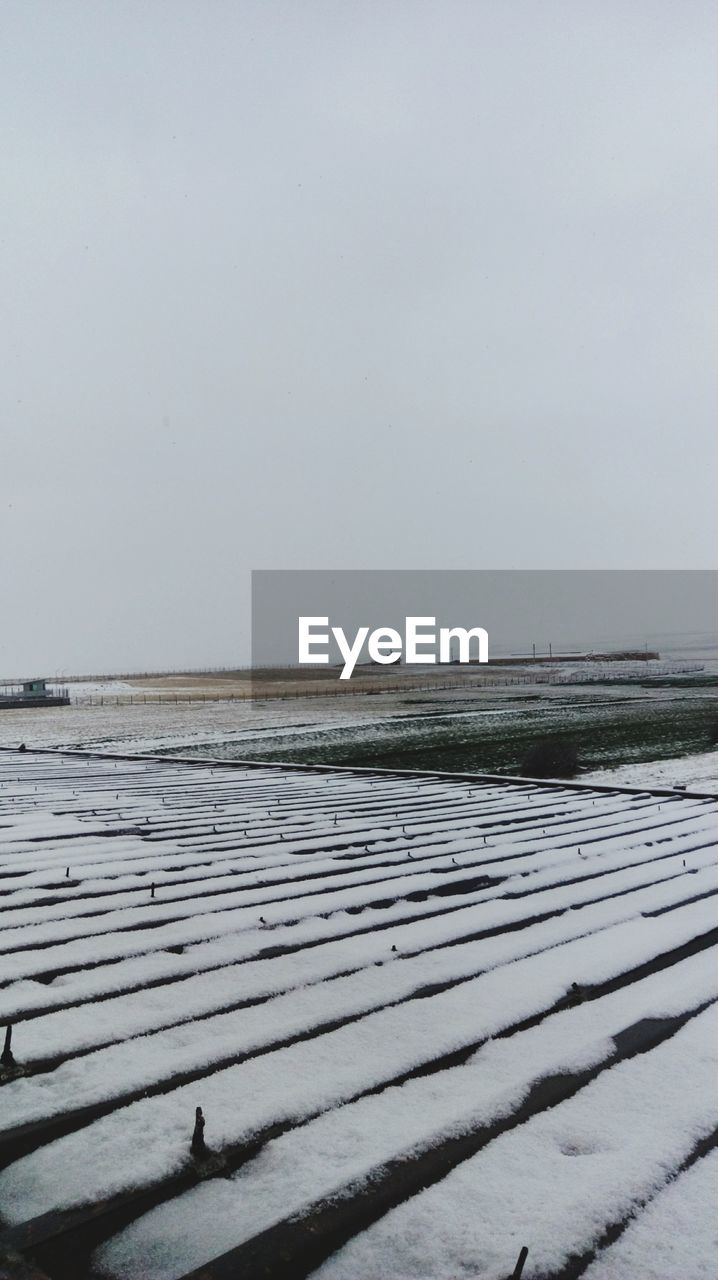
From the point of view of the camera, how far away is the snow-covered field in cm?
214

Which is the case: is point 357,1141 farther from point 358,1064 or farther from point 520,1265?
point 520,1265

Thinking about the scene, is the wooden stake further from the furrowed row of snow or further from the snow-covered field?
the furrowed row of snow

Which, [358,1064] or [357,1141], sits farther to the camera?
[358,1064]

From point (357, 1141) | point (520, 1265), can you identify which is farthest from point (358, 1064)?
point (520, 1265)

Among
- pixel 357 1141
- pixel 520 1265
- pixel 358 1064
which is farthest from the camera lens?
pixel 358 1064

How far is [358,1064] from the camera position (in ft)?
9.87

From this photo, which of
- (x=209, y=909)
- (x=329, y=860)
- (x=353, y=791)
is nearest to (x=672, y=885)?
(x=329, y=860)

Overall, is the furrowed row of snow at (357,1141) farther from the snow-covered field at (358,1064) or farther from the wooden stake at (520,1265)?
the wooden stake at (520,1265)

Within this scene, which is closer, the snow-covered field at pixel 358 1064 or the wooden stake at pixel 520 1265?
the wooden stake at pixel 520 1265

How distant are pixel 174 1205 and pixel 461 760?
21127 mm

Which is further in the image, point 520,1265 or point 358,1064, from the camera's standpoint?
point 358,1064

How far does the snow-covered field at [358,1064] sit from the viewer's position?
214 centimetres

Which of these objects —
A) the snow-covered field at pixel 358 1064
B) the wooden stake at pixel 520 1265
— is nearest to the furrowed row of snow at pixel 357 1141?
the snow-covered field at pixel 358 1064

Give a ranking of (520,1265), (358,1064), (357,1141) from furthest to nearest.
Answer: (358,1064), (357,1141), (520,1265)
